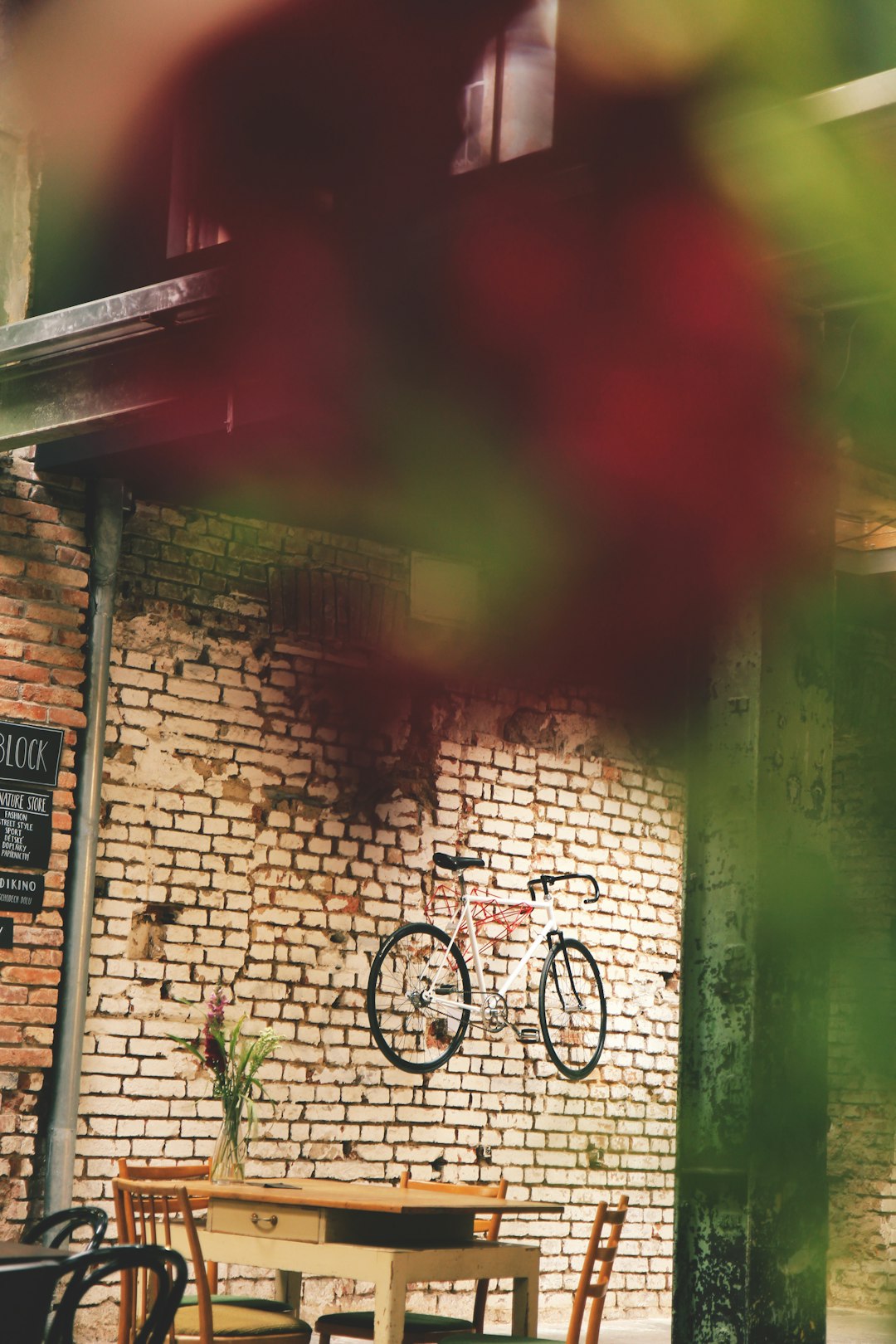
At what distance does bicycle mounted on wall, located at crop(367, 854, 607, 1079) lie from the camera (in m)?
6.45

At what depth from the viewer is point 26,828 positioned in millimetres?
5211

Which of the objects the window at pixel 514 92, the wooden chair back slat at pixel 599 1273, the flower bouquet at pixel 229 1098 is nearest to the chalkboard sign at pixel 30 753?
the flower bouquet at pixel 229 1098

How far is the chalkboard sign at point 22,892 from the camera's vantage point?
5.13 meters

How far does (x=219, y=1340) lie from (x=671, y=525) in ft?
12.8

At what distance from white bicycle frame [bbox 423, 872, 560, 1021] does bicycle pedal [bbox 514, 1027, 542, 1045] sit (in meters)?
0.18

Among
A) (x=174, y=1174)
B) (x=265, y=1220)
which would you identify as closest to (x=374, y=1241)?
(x=265, y=1220)

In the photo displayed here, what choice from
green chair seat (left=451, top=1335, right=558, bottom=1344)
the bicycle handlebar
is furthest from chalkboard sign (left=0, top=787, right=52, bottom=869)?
the bicycle handlebar

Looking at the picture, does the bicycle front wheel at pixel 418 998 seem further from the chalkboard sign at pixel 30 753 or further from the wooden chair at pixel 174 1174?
the chalkboard sign at pixel 30 753

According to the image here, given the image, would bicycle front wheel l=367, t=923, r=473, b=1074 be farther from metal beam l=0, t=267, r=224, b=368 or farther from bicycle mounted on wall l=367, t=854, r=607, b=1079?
metal beam l=0, t=267, r=224, b=368

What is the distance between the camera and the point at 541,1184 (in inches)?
270

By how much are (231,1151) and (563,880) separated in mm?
2780

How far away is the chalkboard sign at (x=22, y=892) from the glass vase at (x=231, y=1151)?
103cm

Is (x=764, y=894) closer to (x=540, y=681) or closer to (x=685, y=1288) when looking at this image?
(x=540, y=681)

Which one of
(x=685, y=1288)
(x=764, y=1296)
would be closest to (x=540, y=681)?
(x=764, y=1296)
